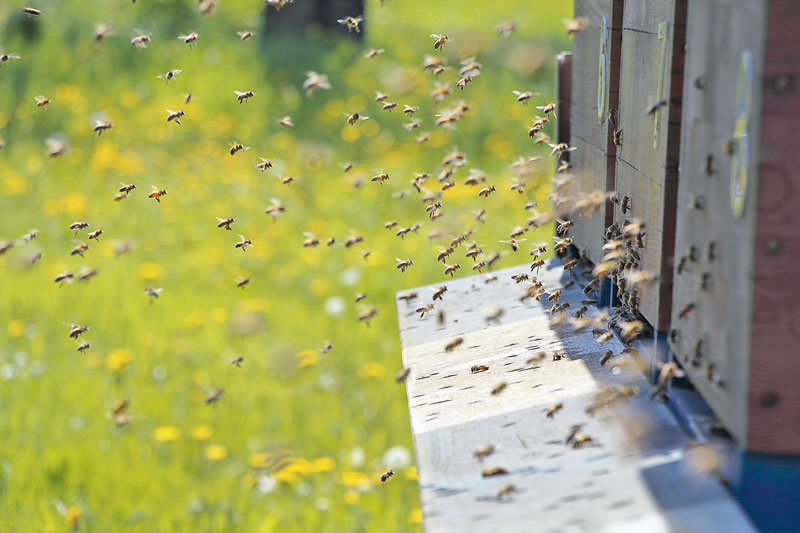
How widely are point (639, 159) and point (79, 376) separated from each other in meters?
3.91

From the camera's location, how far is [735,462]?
6.22 feet

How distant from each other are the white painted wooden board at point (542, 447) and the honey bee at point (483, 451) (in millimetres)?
14

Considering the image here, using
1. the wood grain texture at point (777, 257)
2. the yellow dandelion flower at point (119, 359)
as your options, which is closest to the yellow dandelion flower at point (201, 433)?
the yellow dandelion flower at point (119, 359)

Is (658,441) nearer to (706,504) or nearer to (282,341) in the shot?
(706,504)

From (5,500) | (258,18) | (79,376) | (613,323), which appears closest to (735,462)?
(613,323)

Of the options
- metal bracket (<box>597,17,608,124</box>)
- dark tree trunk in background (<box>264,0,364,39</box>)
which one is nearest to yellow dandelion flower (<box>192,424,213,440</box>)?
metal bracket (<box>597,17,608,124</box>)

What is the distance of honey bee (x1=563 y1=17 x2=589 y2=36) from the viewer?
314cm

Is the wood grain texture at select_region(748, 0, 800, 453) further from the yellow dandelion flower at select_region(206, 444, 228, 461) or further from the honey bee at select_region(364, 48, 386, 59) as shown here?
the yellow dandelion flower at select_region(206, 444, 228, 461)

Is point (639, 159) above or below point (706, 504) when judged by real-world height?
above

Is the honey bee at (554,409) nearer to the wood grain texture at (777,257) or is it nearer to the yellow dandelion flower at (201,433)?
the wood grain texture at (777,257)

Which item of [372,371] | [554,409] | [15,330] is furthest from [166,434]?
[554,409]

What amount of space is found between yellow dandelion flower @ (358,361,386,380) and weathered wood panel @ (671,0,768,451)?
3.46 meters

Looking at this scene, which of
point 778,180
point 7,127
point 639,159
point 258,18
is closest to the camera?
point 778,180

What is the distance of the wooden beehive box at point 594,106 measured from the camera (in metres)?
3.03
